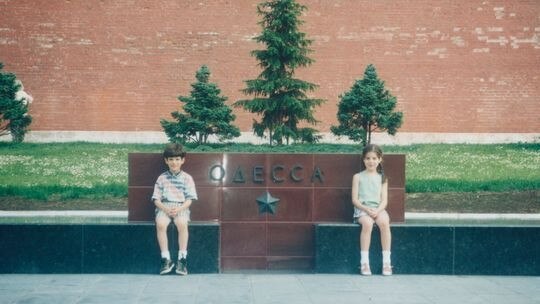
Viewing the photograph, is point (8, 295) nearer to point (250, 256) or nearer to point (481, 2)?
point (250, 256)

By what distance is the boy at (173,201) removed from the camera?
602 centimetres

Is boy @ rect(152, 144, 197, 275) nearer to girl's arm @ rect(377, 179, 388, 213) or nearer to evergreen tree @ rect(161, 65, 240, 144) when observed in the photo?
girl's arm @ rect(377, 179, 388, 213)

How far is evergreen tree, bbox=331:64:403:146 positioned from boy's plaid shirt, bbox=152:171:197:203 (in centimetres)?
972

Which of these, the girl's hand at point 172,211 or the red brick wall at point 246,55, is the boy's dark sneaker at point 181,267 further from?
the red brick wall at point 246,55

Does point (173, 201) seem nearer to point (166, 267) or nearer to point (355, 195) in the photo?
point (166, 267)

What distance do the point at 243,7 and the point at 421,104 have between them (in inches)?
239

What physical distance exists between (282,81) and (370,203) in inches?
338

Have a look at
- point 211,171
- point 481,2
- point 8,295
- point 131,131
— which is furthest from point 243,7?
point 8,295

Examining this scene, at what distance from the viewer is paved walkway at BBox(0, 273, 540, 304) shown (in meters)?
5.04

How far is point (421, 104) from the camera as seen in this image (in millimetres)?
18906

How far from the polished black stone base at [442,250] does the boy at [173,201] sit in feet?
4.27

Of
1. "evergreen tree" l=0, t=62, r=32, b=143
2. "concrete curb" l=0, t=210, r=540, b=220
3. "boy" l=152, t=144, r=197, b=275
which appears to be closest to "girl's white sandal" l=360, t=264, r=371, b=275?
"boy" l=152, t=144, r=197, b=275

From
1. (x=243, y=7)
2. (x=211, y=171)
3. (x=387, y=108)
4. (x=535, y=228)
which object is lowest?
(x=535, y=228)

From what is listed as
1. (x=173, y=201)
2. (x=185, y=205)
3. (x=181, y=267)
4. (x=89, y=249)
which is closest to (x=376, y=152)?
(x=185, y=205)
